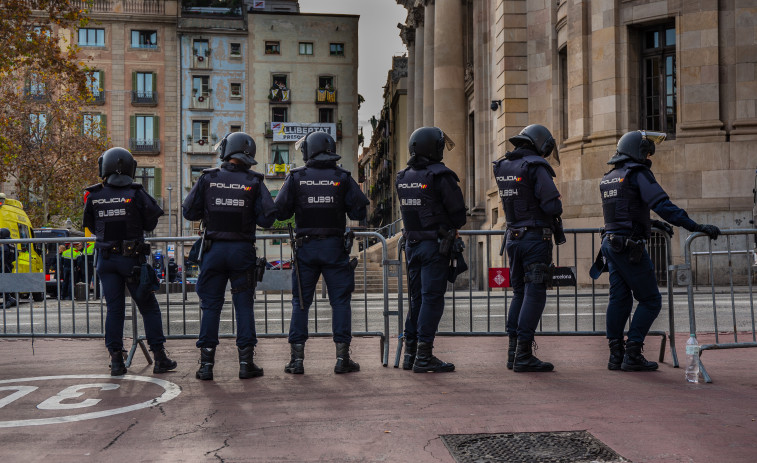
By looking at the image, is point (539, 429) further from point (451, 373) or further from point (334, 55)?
point (334, 55)

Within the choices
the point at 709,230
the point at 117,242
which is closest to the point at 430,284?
the point at 709,230

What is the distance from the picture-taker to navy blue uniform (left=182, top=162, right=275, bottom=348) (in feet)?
24.6

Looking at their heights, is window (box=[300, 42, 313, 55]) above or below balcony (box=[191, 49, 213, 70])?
above

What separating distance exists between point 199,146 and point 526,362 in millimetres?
58683

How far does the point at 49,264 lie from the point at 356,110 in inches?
2262

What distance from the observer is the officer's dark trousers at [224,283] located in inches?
296

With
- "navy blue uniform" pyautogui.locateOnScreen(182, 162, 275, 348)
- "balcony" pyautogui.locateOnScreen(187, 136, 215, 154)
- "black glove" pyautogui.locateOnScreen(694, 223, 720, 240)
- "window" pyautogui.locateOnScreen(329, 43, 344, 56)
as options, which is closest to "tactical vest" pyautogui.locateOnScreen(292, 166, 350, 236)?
"navy blue uniform" pyautogui.locateOnScreen(182, 162, 275, 348)

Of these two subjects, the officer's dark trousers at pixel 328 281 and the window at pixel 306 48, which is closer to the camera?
the officer's dark trousers at pixel 328 281

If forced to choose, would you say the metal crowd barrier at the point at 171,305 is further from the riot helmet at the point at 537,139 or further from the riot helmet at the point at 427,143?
the riot helmet at the point at 537,139

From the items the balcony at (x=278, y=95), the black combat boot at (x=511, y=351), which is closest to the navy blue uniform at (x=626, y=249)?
the black combat boot at (x=511, y=351)

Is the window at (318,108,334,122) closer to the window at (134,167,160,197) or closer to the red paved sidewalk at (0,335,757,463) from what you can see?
the window at (134,167,160,197)

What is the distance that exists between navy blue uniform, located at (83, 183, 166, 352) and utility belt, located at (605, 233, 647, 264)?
4.01 m

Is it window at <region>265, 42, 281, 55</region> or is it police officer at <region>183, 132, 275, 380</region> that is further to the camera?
window at <region>265, 42, 281, 55</region>

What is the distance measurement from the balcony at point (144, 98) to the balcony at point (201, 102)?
2.62 m
